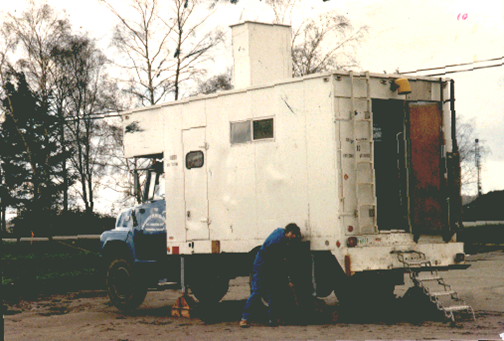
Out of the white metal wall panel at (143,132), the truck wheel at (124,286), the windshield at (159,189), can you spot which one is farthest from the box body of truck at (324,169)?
the truck wheel at (124,286)

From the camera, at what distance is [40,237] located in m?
37.2

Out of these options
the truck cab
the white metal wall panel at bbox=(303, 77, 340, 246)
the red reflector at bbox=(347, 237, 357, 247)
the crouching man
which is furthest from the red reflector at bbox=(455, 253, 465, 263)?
the truck cab

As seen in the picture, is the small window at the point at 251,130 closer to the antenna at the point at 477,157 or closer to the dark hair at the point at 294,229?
the dark hair at the point at 294,229

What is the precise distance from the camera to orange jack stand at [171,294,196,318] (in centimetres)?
1245

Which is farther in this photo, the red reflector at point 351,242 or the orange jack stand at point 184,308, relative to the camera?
the orange jack stand at point 184,308

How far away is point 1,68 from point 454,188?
98.7ft

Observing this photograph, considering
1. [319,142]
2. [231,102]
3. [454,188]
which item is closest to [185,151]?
[231,102]

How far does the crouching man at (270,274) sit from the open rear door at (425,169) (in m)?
2.12

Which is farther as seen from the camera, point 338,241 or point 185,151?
point 185,151

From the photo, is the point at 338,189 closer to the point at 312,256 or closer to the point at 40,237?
the point at 312,256

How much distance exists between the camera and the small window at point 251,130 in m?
11.3

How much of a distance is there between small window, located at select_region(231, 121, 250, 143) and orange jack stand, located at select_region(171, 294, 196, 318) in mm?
2968

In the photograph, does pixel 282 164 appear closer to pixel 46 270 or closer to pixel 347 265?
pixel 347 265

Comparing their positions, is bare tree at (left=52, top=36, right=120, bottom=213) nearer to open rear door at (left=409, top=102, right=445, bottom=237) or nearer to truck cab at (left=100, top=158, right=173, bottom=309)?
truck cab at (left=100, top=158, right=173, bottom=309)
